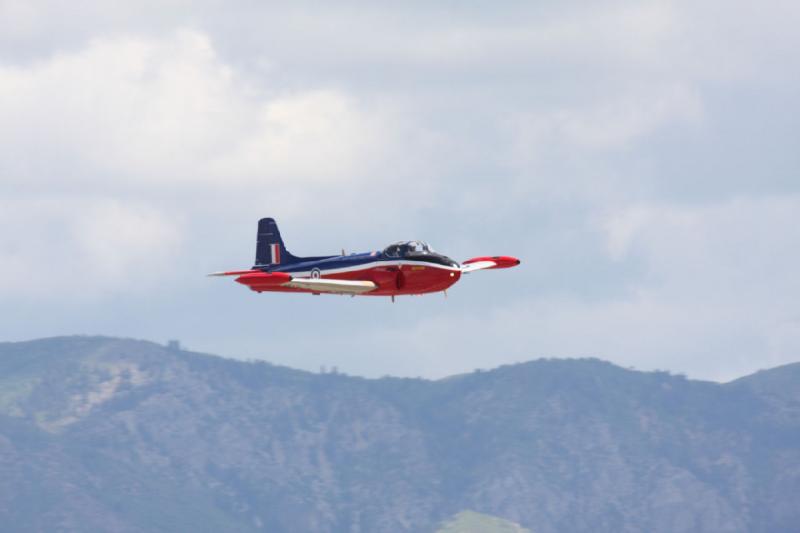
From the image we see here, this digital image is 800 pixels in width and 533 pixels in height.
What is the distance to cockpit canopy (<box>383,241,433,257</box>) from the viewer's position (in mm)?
125000

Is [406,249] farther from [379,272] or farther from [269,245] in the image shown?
[269,245]

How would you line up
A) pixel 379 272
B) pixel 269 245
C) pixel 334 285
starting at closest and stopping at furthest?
pixel 334 285 → pixel 379 272 → pixel 269 245

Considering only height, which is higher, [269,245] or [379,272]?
[269,245]

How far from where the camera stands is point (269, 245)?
5310 inches

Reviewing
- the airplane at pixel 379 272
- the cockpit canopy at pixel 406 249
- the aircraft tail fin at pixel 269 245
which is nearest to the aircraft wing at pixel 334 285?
the airplane at pixel 379 272

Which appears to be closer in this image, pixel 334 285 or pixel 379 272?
pixel 334 285

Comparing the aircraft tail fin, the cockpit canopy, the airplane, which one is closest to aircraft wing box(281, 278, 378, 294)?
the airplane

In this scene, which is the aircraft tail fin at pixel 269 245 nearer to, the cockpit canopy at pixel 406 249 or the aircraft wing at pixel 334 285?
the aircraft wing at pixel 334 285

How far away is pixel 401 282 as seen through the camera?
124 m

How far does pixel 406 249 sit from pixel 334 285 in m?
8.08

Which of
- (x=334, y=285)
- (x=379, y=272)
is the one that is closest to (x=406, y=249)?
(x=379, y=272)

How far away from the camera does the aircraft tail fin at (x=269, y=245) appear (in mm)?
134000

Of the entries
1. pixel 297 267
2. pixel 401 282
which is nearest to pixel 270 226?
pixel 297 267

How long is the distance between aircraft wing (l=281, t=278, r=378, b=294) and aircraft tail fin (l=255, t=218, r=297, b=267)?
9759mm
